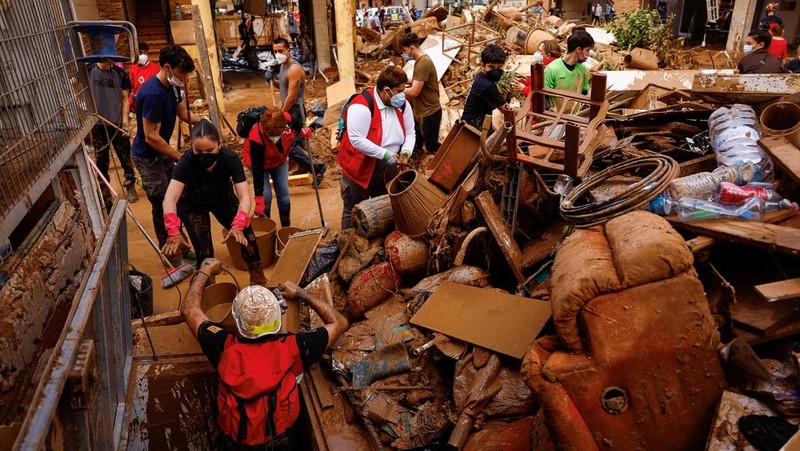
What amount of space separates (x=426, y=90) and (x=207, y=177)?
3364 mm

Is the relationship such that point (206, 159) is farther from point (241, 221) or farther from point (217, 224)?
point (217, 224)

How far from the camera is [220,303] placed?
4578 mm

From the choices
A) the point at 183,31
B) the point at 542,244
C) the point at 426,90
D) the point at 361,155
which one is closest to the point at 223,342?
the point at 542,244

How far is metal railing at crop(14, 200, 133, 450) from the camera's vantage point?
5.67 ft

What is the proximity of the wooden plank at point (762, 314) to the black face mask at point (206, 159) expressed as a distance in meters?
3.76

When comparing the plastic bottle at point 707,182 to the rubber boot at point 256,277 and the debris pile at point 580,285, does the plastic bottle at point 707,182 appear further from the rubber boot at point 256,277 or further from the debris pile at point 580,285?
the rubber boot at point 256,277

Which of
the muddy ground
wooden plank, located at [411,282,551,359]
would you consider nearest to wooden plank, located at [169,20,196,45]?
the muddy ground

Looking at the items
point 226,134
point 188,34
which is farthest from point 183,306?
point 188,34

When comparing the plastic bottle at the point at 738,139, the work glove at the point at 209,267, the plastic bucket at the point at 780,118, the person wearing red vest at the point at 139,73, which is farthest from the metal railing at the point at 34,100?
the plastic bucket at the point at 780,118

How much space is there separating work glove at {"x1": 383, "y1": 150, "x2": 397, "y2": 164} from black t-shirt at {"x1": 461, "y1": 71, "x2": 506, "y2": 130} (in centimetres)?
143

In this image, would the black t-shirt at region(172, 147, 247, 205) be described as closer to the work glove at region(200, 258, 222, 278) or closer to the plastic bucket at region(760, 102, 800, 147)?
the work glove at region(200, 258, 222, 278)

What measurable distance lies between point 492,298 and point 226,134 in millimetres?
8217

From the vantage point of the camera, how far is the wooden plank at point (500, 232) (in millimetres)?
4090

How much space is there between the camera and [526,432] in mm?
3119
